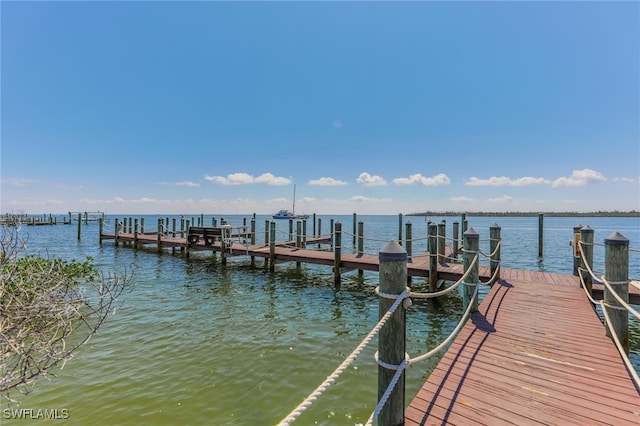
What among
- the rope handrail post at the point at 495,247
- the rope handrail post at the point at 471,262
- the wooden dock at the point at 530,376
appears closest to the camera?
the wooden dock at the point at 530,376

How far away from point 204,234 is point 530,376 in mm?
16765

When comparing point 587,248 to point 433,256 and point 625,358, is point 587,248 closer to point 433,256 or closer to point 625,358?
point 625,358

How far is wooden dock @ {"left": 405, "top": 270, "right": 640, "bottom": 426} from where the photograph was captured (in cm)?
293

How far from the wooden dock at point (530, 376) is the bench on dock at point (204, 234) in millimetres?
14251

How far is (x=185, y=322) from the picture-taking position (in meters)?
8.31

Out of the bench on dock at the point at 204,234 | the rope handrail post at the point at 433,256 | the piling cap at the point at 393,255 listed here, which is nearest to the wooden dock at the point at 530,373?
the piling cap at the point at 393,255

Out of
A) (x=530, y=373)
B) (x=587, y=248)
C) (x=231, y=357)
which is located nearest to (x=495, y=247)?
(x=587, y=248)

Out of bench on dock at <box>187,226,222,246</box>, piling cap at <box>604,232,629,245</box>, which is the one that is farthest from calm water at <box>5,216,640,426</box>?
bench on dock at <box>187,226,222,246</box>

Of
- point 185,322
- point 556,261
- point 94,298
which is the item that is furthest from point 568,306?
point 556,261

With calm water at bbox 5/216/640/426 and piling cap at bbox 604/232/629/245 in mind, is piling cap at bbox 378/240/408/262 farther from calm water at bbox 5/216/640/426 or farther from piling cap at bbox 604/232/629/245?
piling cap at bbox 604/232/629/245

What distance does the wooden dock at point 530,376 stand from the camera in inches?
115

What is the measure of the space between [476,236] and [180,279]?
40.1ft

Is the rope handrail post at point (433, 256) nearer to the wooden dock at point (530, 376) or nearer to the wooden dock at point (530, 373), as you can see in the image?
the wooden dock at point (530, 373)

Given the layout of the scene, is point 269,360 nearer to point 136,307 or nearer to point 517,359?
point 517,359
